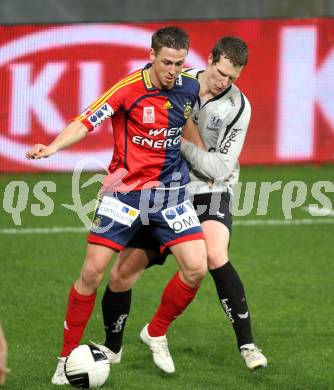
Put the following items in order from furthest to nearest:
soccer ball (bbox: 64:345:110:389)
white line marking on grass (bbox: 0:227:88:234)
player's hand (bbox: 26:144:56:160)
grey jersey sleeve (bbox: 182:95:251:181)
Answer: white line marking on grass (bbox: 0:227:88:234) → grey jersey sleeve (bbox: 182:95:251:181) → soccer ball (bbox: 64:345:110:389) → player's hand (bbox: 26:144:56:160)

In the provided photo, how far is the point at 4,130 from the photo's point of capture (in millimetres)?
13117

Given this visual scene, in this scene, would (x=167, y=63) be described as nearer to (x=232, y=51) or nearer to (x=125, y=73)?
(x=232, y=51)

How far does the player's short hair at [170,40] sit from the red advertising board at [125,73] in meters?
6.87

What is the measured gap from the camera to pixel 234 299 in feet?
22.1

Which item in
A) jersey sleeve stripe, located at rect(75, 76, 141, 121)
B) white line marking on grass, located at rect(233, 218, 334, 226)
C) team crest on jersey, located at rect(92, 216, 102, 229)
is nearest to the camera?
jersey sleeve stripe, located at rect(75, 76, 141, 121)

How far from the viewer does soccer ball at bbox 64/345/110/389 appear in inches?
247

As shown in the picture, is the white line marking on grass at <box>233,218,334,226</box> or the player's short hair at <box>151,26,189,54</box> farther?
the white line marking on grass at <box>233,218,334,226</box>

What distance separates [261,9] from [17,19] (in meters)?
3.19

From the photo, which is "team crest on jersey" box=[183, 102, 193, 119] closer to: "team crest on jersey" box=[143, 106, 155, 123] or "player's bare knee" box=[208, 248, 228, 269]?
"team crest on jersey" box=[143, 106, 155, 123]

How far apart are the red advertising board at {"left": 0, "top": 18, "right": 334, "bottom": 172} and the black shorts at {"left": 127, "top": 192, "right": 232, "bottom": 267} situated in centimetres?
636

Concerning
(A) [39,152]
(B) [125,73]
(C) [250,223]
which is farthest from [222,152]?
(B) [125,73]

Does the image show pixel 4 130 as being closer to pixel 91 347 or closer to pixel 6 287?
pixel 6 287

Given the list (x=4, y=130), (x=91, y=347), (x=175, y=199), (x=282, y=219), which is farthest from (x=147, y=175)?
(x=4, y=130)

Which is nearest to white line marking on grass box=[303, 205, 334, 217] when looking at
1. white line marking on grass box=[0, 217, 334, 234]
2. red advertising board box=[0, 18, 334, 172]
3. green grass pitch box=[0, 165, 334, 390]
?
green grass pitch box=[0, 165, 334, 390]
